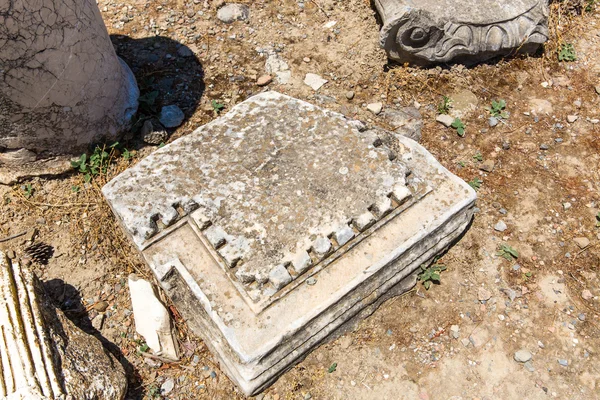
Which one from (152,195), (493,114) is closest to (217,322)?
(152,195)

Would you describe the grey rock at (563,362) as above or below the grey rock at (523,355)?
below

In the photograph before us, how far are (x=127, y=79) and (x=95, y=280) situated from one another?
A: 5.20 ft

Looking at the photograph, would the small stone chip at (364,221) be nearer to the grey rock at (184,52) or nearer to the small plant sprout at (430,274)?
the small plant sprout at (430,274)

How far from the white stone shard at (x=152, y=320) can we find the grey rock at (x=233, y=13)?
2755 millimetres

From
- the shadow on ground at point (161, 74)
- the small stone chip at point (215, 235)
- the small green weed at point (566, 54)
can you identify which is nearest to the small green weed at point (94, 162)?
the shadow on ground at point (161, 74)

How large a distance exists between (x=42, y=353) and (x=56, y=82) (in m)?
1.69

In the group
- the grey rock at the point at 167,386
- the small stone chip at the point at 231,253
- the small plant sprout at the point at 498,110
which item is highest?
the small stone chip at the point at 231,253

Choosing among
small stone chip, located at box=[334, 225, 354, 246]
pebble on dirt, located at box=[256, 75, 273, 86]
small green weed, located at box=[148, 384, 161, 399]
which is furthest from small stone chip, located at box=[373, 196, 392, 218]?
pebble on dirt, located at box=[256, 75, 273, 86]

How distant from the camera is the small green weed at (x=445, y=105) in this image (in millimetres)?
4023

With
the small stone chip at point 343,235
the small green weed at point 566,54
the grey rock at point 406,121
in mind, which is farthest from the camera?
the small green weed at point 566,54

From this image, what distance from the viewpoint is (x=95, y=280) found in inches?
128

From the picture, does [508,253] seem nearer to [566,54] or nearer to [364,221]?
[364,221]

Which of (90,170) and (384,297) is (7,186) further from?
(384,297)

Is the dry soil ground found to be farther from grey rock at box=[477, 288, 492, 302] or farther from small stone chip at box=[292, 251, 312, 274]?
small stone chip at box=[292, 251, 312, 274]
